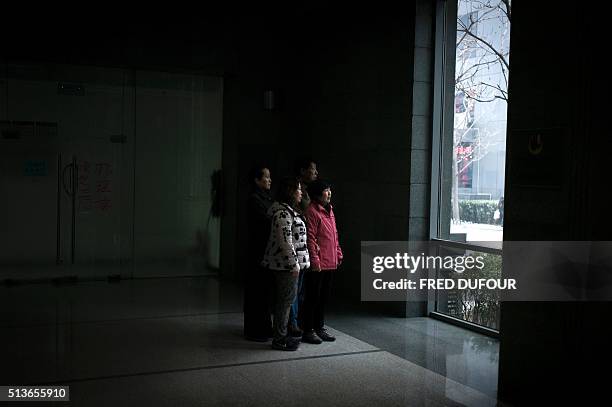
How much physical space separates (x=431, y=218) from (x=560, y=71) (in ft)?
10.1

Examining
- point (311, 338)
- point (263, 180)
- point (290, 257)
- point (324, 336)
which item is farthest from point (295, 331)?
point (263, 180)

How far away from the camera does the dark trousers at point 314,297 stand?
20.1 ft

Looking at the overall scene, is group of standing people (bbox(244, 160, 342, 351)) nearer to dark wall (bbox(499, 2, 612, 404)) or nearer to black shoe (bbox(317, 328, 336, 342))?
black shoe (bbox(317, 328, 336, 342))

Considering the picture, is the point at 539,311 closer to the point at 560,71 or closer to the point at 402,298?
the point at 560,71

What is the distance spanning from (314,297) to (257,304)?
0.53 m

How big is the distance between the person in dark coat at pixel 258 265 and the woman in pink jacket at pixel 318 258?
35 centimetres

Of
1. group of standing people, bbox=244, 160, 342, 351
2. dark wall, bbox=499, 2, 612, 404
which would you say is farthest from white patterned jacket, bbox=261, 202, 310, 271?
dark wall, bbox=499, 2, 612, 404

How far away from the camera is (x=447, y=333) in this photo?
674cm

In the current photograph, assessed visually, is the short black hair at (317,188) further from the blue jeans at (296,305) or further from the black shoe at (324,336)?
the black shoe at (324,336)

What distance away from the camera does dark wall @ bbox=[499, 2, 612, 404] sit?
13.9 ft

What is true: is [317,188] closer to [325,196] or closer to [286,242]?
[325,196]

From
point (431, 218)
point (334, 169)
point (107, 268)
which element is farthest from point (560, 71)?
point (107, 268)

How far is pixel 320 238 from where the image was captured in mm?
6043

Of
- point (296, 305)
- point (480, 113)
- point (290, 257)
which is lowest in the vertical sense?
point (296, 305)
